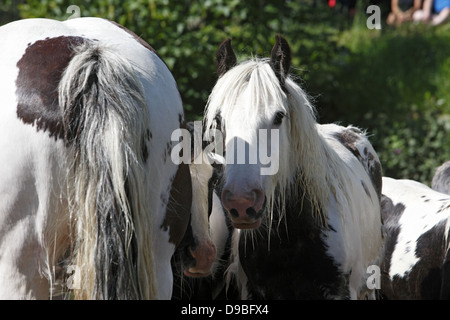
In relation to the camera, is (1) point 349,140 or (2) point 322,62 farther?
(2) point 322,62

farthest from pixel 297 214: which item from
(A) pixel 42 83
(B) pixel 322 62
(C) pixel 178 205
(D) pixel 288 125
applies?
(B) pixel 322 62

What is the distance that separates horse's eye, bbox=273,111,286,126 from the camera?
2719 millimetres

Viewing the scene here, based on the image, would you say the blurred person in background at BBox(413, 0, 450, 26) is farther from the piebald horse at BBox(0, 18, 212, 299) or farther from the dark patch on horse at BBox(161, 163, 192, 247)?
the piebald horse at BBox(0, 18, 212, 299)

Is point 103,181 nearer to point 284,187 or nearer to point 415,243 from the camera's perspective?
point 284,187

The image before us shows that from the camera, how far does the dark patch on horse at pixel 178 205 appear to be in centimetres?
198

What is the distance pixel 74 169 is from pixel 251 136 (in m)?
1.02

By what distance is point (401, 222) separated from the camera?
14.4 feet

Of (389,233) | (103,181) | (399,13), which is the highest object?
(399,13)

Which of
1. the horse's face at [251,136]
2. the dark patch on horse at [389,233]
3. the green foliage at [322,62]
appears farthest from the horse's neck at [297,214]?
the green foliage at [322,62]

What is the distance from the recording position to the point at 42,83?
1.74 metres

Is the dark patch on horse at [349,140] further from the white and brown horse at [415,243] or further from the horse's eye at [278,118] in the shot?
the horse's eye at [278,118]
